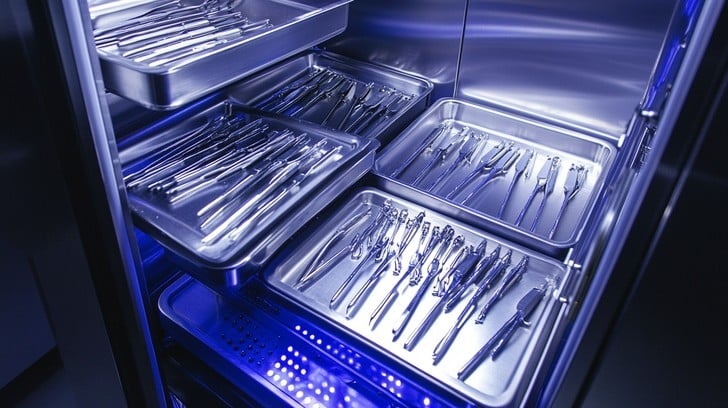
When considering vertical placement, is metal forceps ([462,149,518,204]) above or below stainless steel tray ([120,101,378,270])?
below

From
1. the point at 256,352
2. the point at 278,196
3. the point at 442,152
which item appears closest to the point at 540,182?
the point at 442,152

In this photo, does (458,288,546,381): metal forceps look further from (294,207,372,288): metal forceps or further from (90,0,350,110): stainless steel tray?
(90,0,350,110): stainless steel tray

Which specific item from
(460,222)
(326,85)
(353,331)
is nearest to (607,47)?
(460,222)

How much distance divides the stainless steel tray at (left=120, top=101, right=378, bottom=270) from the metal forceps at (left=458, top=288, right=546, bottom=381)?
1.19 ft

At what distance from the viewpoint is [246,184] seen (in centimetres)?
101

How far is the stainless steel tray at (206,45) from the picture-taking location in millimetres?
749

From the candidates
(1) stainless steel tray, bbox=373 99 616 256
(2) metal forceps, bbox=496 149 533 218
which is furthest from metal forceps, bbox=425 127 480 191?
(2) metal forceps, bbox=496 149 533 218

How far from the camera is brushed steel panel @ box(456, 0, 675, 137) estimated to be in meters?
1.17

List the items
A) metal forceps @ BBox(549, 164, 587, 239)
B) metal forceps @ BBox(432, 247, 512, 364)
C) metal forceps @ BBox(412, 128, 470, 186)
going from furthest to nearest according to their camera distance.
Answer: metal forceps @ BBox(412, 128, 470, 186), metal forceps @ BBox(549, 164, 587, 239), metal forceps @ BBox(432, 247, 512, 364)

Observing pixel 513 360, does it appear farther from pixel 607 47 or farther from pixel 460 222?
pixel 607 47

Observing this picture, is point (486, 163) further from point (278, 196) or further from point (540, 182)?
point (278, 196)

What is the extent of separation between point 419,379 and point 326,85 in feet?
2.80

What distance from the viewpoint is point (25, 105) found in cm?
68

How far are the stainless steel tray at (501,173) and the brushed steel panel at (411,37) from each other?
0.10m
